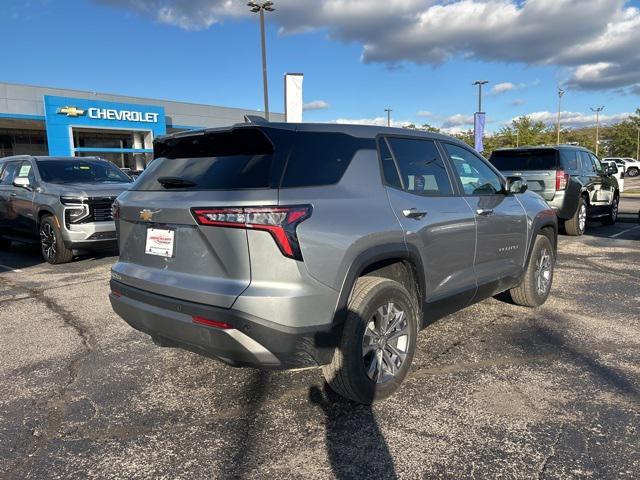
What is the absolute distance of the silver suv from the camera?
261 cm

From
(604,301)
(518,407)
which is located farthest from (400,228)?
(604,301)

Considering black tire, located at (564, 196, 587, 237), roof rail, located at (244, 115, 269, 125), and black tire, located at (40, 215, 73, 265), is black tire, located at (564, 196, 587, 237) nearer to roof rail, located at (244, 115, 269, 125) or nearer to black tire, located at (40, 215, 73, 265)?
roof rail, located at (244, 115, 269, 125)

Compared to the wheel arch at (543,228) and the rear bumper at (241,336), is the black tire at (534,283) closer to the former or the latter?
the wheel arch at (543,228)

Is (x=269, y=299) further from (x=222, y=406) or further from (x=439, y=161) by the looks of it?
(x=439, y=161)

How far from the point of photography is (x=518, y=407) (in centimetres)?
309

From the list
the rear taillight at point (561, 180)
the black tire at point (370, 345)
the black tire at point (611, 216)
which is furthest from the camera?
the black tire at point (611, 216)

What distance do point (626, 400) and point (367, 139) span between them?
7.65ft

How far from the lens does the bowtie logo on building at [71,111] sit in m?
31.3

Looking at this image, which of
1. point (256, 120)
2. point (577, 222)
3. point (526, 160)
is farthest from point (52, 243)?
point (577, 222)

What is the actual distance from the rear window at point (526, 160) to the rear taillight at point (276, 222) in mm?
8118

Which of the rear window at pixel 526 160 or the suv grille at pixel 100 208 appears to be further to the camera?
the rear window at pixel 526 160

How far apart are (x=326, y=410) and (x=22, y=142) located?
48.5m

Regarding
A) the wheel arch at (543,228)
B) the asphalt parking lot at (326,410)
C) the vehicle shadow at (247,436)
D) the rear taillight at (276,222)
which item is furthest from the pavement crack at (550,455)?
the wheel arch at (543,228)

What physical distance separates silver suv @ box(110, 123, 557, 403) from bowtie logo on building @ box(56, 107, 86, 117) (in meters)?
32.4
